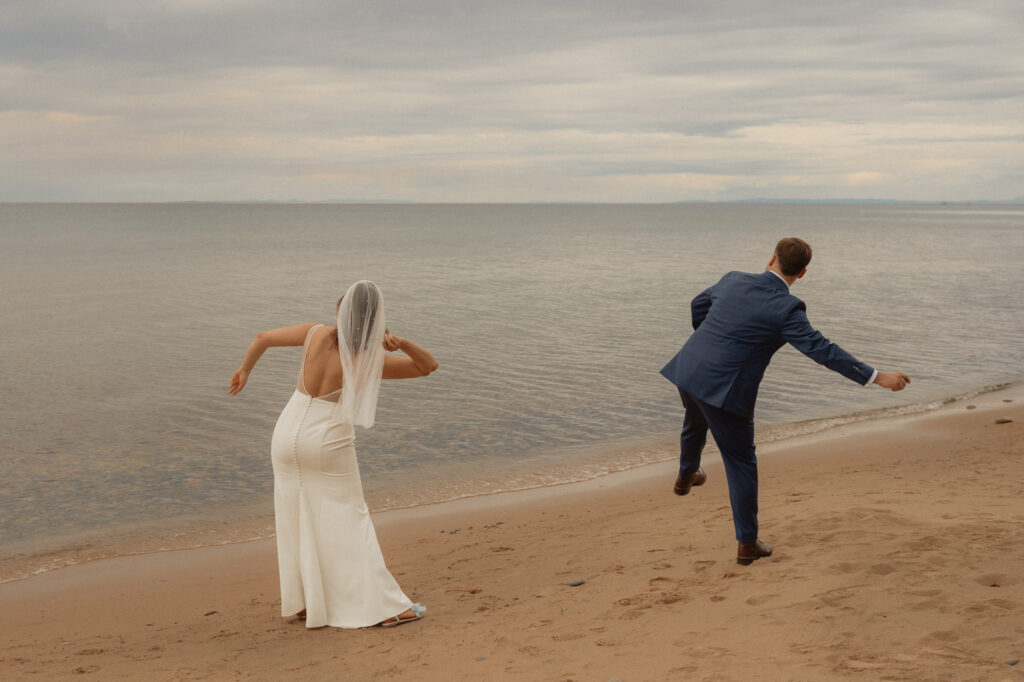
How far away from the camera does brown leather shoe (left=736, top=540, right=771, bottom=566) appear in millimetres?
5867

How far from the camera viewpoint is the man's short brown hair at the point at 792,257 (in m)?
5.38

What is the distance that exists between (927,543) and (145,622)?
5725mm

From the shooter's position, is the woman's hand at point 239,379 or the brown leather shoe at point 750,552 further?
the brown leather shoe at point 750,552

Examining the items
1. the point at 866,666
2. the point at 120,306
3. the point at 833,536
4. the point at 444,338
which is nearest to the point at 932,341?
the point at 444,338

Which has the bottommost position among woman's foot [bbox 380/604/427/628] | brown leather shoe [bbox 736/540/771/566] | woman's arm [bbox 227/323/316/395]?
woman's foot [bbox 380/604/427/628]

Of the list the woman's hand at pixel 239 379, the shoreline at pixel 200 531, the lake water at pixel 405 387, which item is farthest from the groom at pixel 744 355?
the lake water at pixel 405 387

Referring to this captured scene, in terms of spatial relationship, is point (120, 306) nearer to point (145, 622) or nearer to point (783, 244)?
point (145, 622)

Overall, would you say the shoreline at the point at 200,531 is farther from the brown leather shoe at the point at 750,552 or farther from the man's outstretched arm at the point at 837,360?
the man's outstretched arm at the point at 837,360

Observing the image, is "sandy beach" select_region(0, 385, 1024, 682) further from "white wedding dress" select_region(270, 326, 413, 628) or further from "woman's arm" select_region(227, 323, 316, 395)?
"woman's arm" select_region(227, 323, 316, 395)

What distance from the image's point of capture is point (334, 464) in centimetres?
537

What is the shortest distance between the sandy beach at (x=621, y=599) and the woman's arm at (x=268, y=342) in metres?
1.73

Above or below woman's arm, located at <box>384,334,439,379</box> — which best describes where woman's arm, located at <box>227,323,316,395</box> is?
above

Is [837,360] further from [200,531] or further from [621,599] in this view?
[200,531]

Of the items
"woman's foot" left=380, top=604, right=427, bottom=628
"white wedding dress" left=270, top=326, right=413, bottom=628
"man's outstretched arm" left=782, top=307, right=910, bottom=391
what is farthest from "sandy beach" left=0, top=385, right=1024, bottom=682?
"man's outstretched arm" left=782, top=307, right=910, bottom=391
